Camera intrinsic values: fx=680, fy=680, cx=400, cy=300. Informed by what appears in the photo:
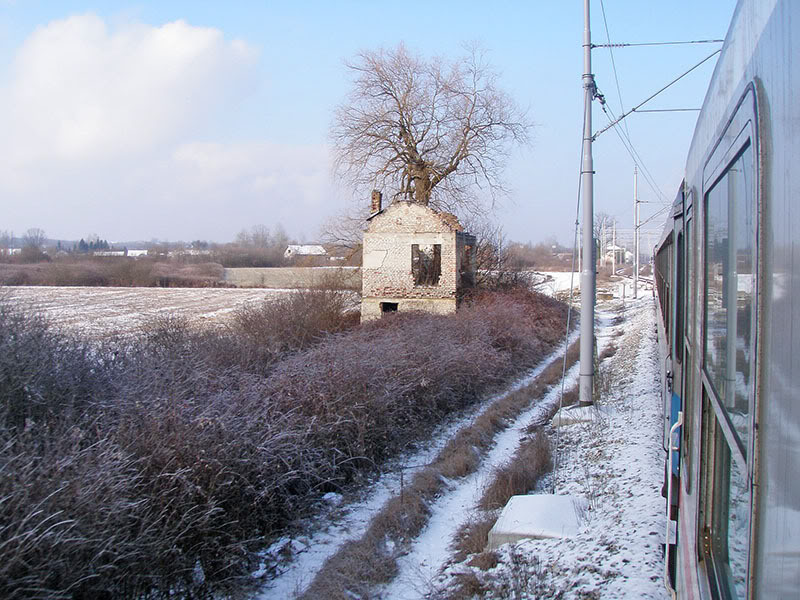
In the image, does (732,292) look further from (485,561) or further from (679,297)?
(485,561)

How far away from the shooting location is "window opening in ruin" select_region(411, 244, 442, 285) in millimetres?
29125

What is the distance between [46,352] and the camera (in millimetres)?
9531

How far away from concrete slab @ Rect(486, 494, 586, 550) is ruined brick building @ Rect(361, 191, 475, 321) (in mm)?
20010

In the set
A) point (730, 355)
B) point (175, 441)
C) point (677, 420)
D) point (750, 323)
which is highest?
point (750, 323)

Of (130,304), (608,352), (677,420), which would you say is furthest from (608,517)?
(130,304)

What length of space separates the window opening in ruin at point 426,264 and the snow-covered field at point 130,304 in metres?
5.64

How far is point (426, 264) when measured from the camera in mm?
30766

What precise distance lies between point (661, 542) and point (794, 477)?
480cm

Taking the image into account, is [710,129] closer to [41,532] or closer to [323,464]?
[41,532]

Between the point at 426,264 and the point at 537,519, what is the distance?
24.6 m

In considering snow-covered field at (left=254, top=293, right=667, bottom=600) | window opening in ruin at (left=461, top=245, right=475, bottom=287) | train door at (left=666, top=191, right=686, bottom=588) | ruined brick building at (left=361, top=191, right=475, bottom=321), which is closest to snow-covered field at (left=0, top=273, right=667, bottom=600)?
snow-covered field at (left=254, top=293, right=667, bottom=600)

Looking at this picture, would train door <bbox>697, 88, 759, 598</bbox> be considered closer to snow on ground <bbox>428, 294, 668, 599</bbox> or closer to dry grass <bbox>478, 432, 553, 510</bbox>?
snow on ground <bbox>428, 294, 668, 599</bbox>

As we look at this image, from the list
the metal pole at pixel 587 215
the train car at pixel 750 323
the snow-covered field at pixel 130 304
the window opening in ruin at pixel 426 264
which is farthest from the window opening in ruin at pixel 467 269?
the train car at pixel 750 323

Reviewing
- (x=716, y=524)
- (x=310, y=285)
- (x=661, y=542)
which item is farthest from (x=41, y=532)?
(x=310, y=285)
